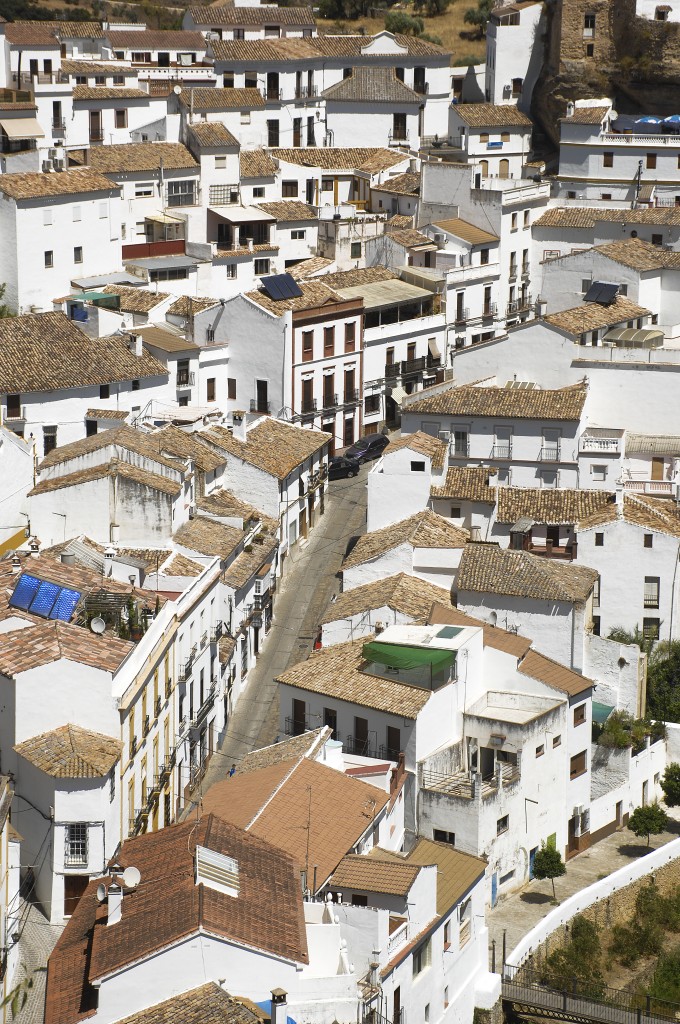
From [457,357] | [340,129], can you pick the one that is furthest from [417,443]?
[340,129]

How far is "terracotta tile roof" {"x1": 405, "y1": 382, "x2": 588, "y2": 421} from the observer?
68.6 metres

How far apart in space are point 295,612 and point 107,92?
36513mm

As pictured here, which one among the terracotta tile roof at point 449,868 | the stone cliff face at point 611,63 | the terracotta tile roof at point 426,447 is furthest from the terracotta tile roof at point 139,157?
the terracotta tile roof at point 449,868

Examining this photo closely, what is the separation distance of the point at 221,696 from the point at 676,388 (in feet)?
79.1

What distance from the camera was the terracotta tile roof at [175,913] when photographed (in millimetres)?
38625

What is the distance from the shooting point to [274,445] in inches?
2724

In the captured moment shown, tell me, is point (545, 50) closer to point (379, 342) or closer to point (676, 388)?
point (379, 342)

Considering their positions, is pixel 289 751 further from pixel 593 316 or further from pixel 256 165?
pixel 256 165

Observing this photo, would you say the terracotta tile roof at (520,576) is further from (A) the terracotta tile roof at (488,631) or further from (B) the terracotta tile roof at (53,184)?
(B) the terracotta tile roof at (53,184)

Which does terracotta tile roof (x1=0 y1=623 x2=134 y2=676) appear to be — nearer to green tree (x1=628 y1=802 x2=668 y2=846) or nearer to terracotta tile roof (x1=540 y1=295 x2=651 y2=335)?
green tree (x1=628 y1=802 x2=668 y2=846)

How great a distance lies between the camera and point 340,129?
99438 mm

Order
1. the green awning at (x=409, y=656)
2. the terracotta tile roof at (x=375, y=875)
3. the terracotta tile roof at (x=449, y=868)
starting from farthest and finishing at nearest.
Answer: the green awning at (x=409, y=656)
the terracotta tile roof at (x=449, y=868)
the terracotta tile roof at (x=375, y=875)

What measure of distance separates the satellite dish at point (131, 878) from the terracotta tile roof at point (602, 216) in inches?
2121

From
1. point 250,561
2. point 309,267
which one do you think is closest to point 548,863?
point 250,561
